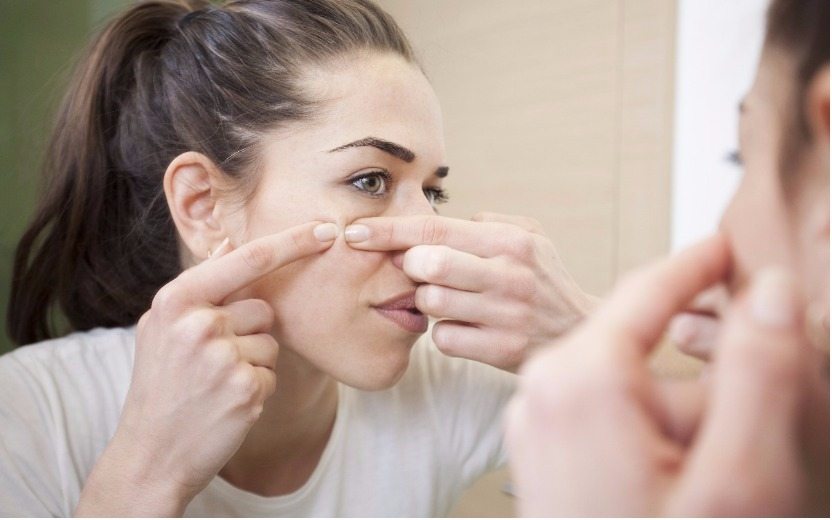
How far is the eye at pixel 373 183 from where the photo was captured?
1.85 ft

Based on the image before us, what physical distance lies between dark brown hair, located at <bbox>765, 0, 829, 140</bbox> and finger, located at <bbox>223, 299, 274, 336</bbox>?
43 centimetres

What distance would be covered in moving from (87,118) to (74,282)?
0.20 meters

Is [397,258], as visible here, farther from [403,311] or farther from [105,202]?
[105,202]

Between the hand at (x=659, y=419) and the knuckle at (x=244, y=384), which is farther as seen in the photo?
the knuckle at (x=244, y=384)

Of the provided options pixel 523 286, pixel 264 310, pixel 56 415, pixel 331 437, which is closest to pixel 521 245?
pixel 523 286

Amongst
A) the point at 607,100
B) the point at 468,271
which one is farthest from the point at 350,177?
the point at 607,100

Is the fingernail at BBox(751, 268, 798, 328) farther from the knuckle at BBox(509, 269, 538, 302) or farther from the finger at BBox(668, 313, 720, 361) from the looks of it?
the knuckle at BBox(509, 269, 538, 302)

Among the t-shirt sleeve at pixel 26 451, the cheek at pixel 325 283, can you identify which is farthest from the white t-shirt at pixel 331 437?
the cheek at pixel 325 283

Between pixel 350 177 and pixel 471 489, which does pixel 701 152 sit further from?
pixel 471 489

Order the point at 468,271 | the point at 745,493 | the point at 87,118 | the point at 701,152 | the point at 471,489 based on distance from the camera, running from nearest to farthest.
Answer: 1. the point at 745,493
2. the point at 701,152
3. the point at 468,271
4. the point at 87,118
5. the point at 471,489

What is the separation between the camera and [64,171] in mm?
695

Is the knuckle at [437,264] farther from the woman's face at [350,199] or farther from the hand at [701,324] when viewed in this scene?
the hand at [701,324]

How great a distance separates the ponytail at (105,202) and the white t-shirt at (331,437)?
68mm

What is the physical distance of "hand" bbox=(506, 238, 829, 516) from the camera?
0.19 meters
